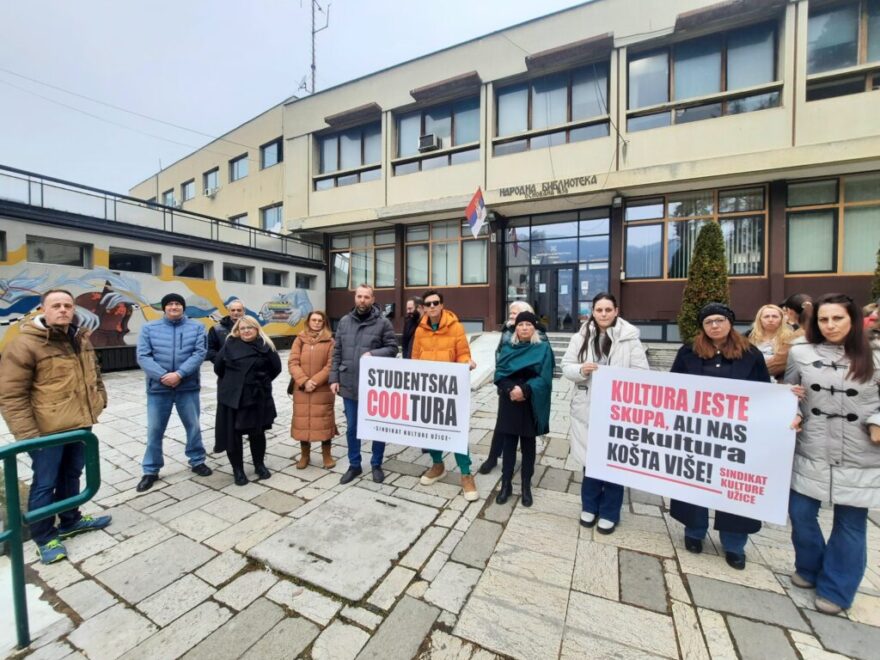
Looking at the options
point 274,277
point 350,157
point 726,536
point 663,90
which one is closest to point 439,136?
point 350,157

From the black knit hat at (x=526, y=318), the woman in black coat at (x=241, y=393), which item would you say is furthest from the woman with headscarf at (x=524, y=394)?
the woman in black coat at (x=241, y=393)

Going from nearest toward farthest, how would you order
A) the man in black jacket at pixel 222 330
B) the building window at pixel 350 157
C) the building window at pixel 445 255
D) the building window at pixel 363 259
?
the man in black jacket at pixel 222 330 → the building window at pixel 445 255 → the building window at pixel 350 157 → the building window at pixel 363 259

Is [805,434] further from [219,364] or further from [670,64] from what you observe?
[670,64]

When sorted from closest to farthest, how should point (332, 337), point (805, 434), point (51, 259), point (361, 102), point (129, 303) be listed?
point (805, 434) → point (332, 337) → point (51, 259) → point (129, 303) → point (361, 102)

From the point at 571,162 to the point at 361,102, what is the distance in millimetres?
8906

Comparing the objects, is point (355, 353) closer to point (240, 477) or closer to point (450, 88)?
point (240, 477)

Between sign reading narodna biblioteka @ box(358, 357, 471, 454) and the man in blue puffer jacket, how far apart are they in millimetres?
1821

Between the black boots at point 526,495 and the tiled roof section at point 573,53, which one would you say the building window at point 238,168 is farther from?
the black boots at point 526,495

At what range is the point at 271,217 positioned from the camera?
64.4ft

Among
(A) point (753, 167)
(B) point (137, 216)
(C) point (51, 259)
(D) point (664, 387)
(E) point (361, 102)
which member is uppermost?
(E) point (361, 102)

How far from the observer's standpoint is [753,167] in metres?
9.80

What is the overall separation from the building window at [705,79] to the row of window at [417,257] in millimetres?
6071

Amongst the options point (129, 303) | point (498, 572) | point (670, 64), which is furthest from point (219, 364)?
point (670, 64)

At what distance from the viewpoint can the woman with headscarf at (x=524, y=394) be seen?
11.2 ft
